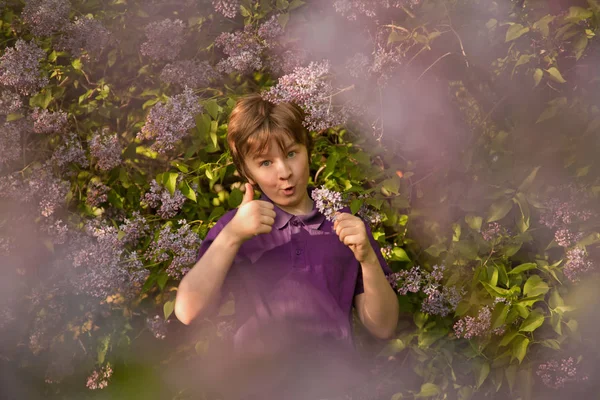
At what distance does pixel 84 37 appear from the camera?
6.75ft

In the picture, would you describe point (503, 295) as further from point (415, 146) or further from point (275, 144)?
point (275, 144)

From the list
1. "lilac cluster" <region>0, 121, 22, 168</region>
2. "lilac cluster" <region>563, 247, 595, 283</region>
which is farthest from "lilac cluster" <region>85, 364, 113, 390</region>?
"lilac cluster" <region>563, 247, 595, 283</region>

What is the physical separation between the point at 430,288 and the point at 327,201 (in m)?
0.43

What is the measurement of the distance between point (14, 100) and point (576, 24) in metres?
A: 1.68

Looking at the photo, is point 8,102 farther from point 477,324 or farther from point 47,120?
point 477,324

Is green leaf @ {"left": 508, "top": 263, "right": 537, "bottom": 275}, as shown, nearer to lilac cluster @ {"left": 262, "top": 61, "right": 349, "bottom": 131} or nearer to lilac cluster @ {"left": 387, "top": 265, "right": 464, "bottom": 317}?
lilac cluster @ {"left": 387, "top": 265, "right": 464, "bottom": 317}

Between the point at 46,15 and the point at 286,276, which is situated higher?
the point at 46,15

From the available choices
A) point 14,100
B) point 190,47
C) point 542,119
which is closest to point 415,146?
point 542,119

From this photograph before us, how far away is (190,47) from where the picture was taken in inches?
83.1

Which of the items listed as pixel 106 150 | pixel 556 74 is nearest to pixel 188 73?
pixel 106 150

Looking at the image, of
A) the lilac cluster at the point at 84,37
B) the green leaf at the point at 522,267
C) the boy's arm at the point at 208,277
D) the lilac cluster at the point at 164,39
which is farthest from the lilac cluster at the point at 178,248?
the green leaf at the point at 522,267

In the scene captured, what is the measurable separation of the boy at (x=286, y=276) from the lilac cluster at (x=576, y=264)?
501mm

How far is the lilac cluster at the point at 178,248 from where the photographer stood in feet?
6.09

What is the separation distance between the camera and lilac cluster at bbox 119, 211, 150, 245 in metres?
2.00
